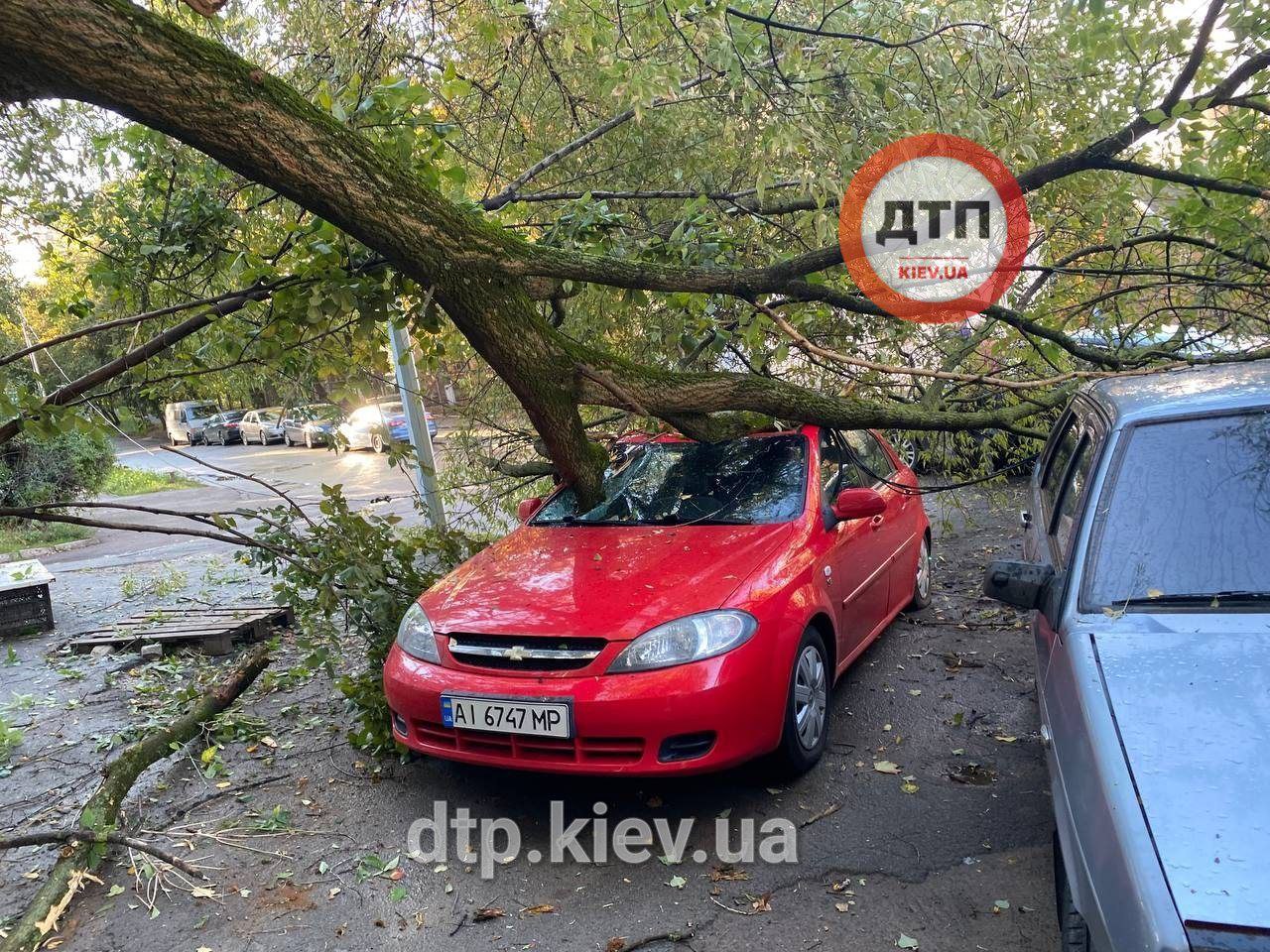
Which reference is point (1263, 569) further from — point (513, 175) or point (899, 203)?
point (513, 175)

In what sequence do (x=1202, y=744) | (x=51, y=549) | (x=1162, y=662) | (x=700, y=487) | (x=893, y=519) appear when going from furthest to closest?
1. (x=51, y=549)
2. (x=893, y=519)
3. (x=700, y=487)
4. (x=1162, y=662)
5. (x=1202, y=744)

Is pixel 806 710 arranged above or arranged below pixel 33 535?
above

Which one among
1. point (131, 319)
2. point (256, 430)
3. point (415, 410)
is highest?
point (131, 319)

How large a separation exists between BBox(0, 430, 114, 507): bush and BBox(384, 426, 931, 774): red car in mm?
11751

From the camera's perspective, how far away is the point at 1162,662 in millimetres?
2176

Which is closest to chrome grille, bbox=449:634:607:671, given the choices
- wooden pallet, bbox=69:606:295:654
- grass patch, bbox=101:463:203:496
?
wooden pallet, bbox=69:606:295:654

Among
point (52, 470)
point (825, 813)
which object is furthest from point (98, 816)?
point (52, 470)

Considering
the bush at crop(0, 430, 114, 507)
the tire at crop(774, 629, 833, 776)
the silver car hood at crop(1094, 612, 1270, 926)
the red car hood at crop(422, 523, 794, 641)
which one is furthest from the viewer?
the bush at crop(0, 430, 114, 507)

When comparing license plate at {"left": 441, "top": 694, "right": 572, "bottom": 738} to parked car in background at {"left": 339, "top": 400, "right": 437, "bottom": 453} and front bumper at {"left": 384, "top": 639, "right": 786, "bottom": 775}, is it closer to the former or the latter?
front bumper at {"left": 384, "top": 639, "right": 786, "bottom": 775}

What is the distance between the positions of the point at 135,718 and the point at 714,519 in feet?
11.5

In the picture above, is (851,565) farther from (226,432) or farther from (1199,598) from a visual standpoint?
(226,432)

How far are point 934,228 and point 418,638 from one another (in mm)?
4260

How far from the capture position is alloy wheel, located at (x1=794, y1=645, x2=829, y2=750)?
3724 mm

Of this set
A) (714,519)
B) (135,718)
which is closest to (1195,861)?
A: (714,519)
